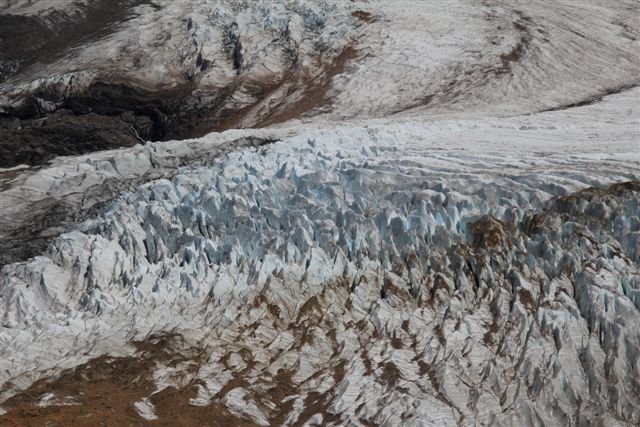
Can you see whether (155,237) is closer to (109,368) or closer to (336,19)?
(109,368)

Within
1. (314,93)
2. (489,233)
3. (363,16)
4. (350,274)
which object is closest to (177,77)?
(314,93)

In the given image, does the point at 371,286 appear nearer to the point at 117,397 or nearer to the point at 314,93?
the point at 117,397

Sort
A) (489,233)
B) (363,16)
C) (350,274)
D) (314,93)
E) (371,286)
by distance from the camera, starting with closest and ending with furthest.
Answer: (489,233)
(371,286)
(350,274)
(314,93)
(363,16)

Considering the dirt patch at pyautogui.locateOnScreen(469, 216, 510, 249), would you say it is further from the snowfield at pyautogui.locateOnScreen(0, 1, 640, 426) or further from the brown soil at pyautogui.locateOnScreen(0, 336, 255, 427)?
the brown soil at pyautogui.locateOnScreen(0, 336, 255, 427)

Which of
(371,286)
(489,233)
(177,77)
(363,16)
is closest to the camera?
(489,233)

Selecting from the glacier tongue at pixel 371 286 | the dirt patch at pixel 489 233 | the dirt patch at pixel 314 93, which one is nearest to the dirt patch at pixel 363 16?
the dirt patch at pixel 314 93

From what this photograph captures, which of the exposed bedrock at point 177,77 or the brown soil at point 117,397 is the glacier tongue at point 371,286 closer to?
the brown soil at point 117,397
